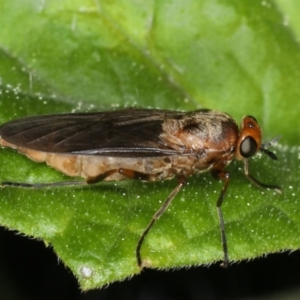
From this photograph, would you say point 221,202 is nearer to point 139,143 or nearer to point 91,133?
point 139,143

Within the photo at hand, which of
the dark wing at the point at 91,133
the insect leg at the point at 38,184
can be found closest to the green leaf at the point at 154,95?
the insect leg at the point at 38,184

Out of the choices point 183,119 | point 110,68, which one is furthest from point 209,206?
point 110,68

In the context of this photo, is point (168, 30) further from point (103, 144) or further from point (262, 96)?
point (103, 144)

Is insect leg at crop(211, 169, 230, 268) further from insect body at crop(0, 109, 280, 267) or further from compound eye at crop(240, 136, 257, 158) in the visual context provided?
compound eye at crop(240, 136, 257, 158)

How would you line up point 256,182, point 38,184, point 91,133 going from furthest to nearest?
point 256,182, point 91,133, point 38,184

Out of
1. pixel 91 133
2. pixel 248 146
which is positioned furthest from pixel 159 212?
pixel 248 146

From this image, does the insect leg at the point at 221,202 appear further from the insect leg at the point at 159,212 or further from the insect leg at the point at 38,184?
the insect leg at the point at 38,184
